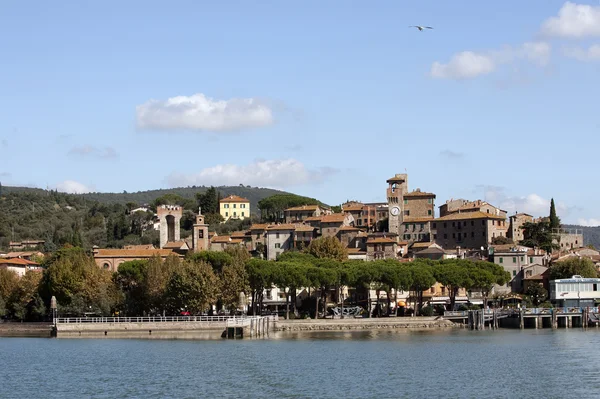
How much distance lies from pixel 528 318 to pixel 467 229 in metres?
36.3

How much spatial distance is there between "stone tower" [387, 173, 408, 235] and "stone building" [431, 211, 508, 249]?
553 cm

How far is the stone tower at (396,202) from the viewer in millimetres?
145750

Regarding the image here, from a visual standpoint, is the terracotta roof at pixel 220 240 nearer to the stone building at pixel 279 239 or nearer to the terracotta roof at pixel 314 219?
the stone building at pixel 279 239

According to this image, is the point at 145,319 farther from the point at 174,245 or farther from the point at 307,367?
the point at 174,245

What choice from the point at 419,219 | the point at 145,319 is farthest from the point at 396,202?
the point at 145,319

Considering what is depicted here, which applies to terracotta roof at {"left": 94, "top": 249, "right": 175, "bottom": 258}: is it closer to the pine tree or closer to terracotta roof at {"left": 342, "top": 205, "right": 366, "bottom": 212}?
terracotta roof at {"left": 342, "top": 205, "right": 366, "bottom": 212}

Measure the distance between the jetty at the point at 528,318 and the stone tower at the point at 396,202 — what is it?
42.1 metres

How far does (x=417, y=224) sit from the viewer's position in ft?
474

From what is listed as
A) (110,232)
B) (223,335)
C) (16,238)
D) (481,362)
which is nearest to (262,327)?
(223,335)

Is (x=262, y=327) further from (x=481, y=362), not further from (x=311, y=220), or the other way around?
(x=311, y=220)

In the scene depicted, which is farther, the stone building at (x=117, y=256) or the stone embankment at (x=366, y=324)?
the stone building at (x=117, y=256)

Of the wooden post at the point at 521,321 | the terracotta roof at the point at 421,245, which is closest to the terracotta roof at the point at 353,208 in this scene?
the terracotta roof at the point at 421,245

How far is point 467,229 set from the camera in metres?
140

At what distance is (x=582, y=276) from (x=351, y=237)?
3682 centimetres
